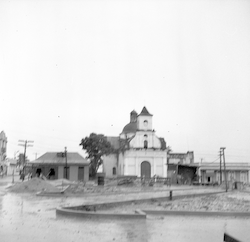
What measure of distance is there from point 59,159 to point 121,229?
40577mm

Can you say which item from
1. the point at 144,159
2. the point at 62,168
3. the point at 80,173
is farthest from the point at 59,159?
the point at 144,159

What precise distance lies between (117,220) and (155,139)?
45.0 m

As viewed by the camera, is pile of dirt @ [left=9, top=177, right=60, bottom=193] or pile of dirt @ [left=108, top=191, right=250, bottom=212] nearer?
pile of dirt @ [left=108, top=191, right=250, bottom=212]

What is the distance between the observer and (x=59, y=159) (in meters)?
49.2

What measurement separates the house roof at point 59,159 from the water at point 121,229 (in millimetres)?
35483

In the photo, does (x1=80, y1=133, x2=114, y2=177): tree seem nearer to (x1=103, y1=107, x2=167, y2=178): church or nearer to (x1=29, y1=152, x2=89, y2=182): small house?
(x1=103, y1=107, x2=167, y2=178): church

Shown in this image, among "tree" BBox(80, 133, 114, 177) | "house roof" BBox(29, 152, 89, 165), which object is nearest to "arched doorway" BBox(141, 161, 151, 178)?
"tree" BBox(80, 133, 114, 177)

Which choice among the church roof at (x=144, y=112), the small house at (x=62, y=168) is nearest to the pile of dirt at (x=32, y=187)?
the small house at (x=62, y=168)

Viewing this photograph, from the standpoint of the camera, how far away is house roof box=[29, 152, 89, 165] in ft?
157

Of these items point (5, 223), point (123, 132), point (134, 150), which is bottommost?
point (5, 223)

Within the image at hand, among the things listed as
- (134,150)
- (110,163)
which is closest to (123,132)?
(110,163)

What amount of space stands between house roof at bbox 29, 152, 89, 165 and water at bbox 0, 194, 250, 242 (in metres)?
35.5

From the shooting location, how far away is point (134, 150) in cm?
5422

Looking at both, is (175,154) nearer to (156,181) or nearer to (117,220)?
(156,181)
